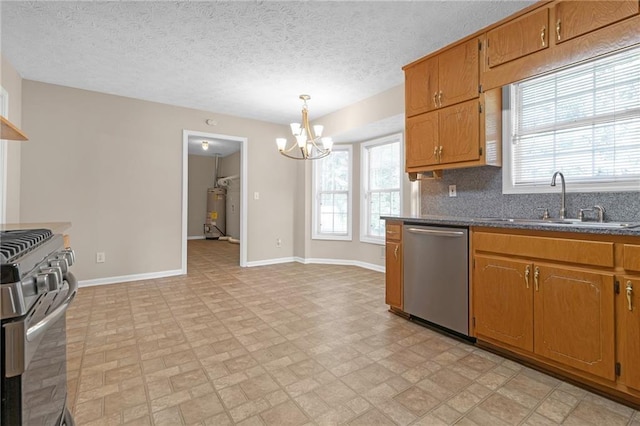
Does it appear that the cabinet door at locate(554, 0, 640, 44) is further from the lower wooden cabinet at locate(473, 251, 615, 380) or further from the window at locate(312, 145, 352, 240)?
the window at locate(312, 145, 352, 240)

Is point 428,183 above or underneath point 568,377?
above

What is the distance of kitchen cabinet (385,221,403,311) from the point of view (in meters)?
2.86

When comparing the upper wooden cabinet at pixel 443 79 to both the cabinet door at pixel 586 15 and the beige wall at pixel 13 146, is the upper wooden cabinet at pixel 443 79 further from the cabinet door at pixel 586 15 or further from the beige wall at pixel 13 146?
the beige wall at pixel 13 146

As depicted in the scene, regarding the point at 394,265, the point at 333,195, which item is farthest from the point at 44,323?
the point at 333,195

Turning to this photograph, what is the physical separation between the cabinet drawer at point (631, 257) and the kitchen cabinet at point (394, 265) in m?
1.52

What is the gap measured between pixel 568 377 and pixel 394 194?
122 inches

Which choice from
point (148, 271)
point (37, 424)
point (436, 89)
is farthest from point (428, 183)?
point (148, 271)

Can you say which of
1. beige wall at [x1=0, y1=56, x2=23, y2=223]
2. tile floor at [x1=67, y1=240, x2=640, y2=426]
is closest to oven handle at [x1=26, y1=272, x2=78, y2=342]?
tile floor at [x1=67, y1=240, x2=640, y2=426]

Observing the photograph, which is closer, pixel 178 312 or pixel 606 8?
pixel 606 8

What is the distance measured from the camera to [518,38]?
89.9 inches

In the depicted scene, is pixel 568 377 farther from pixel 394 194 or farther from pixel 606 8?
pixel 394 194

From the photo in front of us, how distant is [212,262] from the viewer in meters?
5.59

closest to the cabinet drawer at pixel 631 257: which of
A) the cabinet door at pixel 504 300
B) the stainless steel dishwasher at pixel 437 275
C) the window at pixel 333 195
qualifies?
the cabinet door at pixel 504 300

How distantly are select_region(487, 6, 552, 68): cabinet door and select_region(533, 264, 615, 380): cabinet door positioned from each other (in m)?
1.56
